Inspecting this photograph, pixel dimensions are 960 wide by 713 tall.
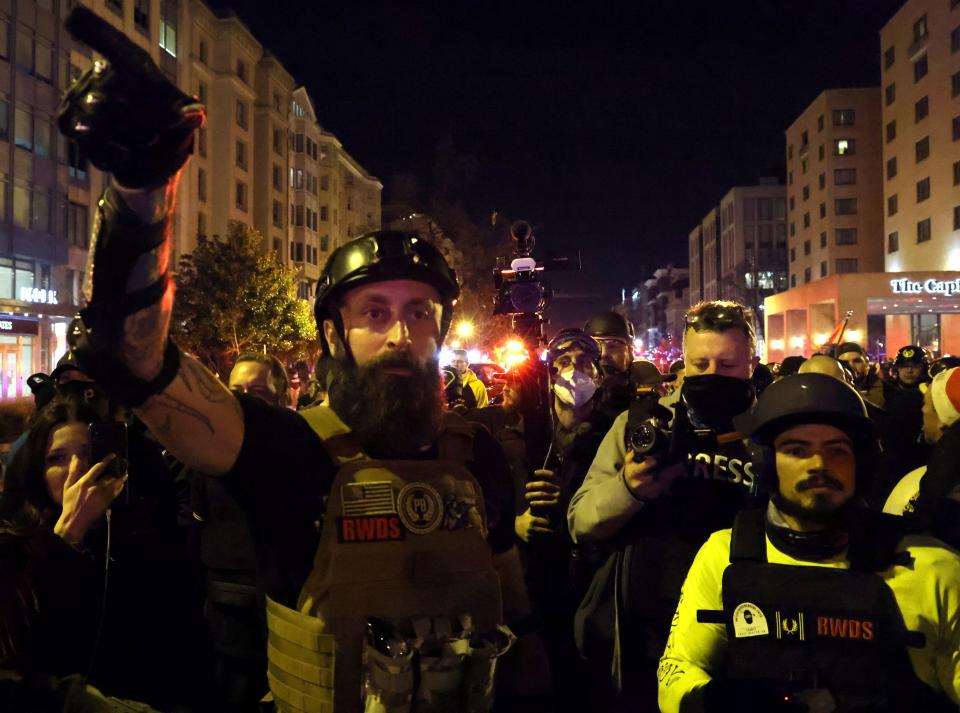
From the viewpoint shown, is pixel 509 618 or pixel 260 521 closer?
pixel 260 521

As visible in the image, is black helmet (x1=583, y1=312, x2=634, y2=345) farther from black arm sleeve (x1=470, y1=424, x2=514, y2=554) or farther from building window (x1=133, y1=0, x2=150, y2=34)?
building window (x1=133, y1=0, x2=150, y2=34)

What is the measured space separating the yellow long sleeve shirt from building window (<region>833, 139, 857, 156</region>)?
2671 inches

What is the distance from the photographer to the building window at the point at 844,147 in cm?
6200

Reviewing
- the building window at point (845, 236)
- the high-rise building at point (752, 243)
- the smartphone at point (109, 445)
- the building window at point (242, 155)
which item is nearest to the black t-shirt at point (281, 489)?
the smartphone at point (109, 445)

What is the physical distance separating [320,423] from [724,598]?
137cm

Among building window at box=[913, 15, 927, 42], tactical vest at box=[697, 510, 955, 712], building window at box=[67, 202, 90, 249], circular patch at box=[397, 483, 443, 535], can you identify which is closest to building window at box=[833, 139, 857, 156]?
building window at box=[913, 15, 927, 42]

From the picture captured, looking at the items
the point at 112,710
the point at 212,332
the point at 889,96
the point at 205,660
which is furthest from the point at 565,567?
the point at 889,96

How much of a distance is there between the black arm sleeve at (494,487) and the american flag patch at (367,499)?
1.57ft

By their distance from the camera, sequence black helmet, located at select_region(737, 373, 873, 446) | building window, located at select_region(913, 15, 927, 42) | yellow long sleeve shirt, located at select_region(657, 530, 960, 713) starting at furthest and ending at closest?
building window, located at select_region(913, 15, 927, 42), black helmet, located at select_region(737, 373, 873, 446), yellow long sleeve shirt, located at select_region(657, 530, 960, 713)

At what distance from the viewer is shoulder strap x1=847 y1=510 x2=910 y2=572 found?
2358mm

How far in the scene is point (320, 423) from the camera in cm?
248

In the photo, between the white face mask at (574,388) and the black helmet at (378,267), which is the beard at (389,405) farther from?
the white face mask at (574,388)

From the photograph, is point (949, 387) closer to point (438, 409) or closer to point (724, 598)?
point (724, 598)

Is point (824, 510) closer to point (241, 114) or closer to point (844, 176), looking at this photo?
point (241, 114)
